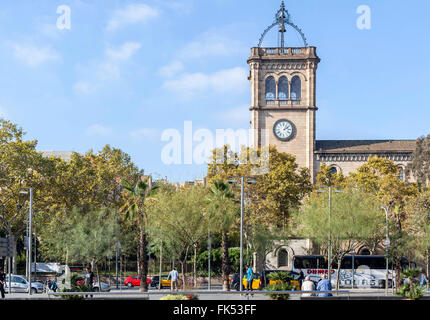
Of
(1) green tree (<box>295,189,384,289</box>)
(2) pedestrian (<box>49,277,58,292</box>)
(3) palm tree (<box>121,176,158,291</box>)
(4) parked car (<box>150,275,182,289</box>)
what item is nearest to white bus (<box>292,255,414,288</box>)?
(1) green tree (<box>295,189,384,289</box>)

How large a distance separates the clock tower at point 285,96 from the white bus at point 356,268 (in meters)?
24.9

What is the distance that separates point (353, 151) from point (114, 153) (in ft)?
102

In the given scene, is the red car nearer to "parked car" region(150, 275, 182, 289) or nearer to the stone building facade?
"parked car" region(150, 275, 182, 289)

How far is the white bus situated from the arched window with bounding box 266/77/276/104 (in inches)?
1181

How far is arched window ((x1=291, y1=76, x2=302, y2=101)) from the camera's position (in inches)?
3280

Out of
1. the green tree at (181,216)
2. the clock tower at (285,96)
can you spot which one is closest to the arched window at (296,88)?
the clock tower at (285,96)

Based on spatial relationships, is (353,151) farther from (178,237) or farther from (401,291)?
(401,291)

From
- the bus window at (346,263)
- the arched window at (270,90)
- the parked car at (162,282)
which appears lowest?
the parked car at (162,282)

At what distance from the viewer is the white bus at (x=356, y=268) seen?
57.0 m

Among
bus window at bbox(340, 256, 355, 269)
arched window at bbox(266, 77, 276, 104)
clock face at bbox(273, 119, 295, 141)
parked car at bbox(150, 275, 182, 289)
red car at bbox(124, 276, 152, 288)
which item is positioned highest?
arched window at bbox(266, 77, 276, 104)

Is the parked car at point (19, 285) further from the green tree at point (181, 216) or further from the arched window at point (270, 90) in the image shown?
the arched window at point (270, 90)

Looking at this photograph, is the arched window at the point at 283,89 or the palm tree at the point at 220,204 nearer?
the palm tree at the point at 220,204

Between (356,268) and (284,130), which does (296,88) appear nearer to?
(284,130)
